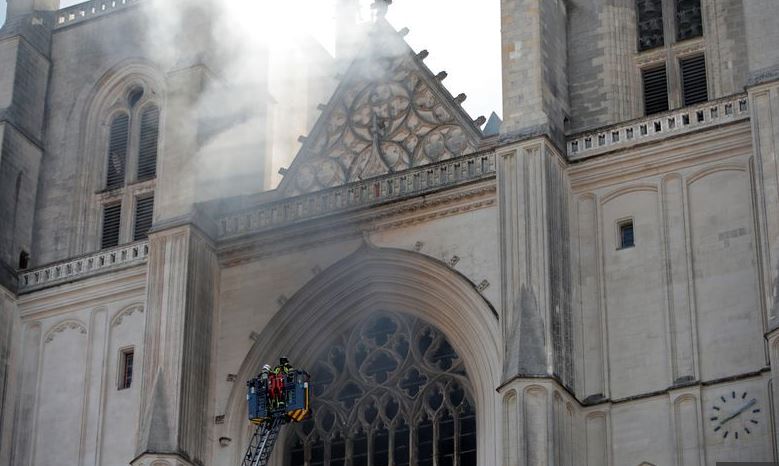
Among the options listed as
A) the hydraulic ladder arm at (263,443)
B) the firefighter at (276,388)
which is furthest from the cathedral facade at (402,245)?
the firefighter at (276,388)

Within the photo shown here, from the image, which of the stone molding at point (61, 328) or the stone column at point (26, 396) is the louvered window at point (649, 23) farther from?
the stone column at point (26, 396)

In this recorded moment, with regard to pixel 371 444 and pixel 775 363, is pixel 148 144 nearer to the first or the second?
pixel 371 444

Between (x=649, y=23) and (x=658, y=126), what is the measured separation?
3.07 m

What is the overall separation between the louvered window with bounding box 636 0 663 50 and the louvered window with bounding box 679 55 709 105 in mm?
695

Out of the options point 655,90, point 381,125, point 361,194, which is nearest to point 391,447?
point 361,194

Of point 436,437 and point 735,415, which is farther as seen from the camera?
point 436,437

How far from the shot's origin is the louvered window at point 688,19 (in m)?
32.3

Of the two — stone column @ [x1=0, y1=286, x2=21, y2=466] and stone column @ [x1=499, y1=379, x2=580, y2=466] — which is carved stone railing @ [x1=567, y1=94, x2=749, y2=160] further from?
stone column @ [x1=0, y1=286, x2=21, y2=466]

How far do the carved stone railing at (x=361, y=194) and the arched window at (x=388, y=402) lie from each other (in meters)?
1.96

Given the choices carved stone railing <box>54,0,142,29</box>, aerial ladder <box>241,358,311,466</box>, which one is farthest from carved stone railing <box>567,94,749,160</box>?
carved stone railing <box>54,0,142,29</box>

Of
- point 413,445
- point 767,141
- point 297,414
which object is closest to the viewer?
point 767,141

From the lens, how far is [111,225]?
35.4m

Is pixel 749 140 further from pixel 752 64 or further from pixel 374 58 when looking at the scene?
pixel 374 58

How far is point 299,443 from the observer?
104ft
